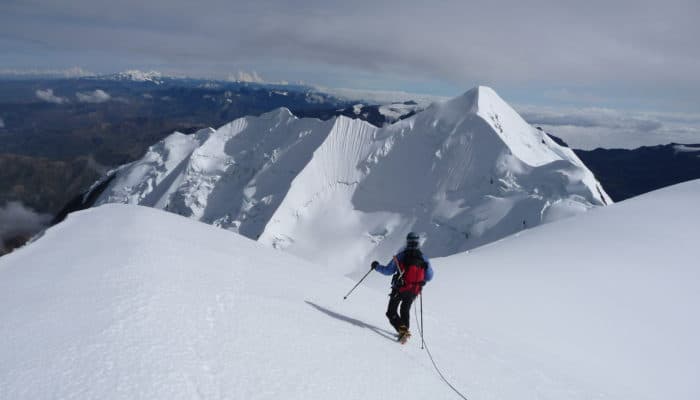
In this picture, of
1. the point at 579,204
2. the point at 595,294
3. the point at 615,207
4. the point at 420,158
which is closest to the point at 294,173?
the point at 420,158

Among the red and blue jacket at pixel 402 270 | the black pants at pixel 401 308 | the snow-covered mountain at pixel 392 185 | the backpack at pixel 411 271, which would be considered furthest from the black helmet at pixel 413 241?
the snow-covered mountain at pixel 392 185

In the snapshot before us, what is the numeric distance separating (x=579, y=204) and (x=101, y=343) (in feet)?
222

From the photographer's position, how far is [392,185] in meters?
100

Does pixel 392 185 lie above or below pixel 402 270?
below

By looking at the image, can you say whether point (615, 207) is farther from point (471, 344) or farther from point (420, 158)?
point (420, 158)

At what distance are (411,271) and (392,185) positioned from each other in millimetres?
92996

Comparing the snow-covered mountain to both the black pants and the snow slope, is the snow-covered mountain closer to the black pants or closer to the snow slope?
the snow slope

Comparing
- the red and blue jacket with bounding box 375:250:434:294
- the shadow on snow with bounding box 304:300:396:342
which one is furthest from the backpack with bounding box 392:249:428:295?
A: the shadow on snow with bounding box 304:300:396:342

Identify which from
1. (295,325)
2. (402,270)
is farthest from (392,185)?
(295,325)

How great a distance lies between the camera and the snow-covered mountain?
7350cm

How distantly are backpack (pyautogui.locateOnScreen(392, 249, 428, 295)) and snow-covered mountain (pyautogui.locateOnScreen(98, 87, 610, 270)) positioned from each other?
194 feet

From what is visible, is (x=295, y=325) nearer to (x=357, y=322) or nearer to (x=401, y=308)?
(x=357, y=322)

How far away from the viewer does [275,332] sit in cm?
608

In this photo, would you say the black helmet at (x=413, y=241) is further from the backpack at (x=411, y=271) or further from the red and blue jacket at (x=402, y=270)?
the red and blue jacket at (x=402, y=270)
